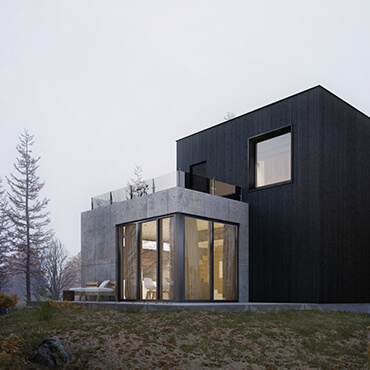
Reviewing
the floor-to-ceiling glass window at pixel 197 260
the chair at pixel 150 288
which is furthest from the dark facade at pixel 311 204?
the chair at pixel 150 288

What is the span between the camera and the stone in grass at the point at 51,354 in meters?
4.86

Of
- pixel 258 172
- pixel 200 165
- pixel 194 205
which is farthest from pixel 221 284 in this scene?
pixel 200 165

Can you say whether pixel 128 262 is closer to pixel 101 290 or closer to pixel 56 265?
pixel 101 290

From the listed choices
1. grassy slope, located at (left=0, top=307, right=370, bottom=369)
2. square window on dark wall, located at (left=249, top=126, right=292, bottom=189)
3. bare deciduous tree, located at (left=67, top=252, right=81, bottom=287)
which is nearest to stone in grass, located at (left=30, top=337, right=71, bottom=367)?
grassy slope, located at (left=0, top=307, right=370, bottom=369)

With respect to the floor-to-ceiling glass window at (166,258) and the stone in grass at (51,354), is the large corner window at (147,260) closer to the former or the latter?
the floor-to-ceiling glass window at (166,258)

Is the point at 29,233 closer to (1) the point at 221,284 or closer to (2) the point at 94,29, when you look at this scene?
(2) the point at 94,29

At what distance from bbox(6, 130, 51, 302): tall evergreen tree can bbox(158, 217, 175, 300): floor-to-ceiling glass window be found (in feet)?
53.5

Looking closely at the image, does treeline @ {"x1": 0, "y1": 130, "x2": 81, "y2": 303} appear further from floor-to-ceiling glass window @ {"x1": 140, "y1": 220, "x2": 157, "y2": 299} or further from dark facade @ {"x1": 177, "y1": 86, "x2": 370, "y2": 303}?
dark facade @ {"x1": 177, "y1": 86, "x2": 370, "y2": 303}

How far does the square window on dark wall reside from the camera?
11.5 meters

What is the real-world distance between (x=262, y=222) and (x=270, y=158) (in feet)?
5.95

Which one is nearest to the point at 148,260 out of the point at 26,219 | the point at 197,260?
the point at 197,260

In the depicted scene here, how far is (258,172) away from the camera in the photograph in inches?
479

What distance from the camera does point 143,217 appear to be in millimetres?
10758

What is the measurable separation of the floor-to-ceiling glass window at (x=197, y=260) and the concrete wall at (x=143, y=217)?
0.33m
